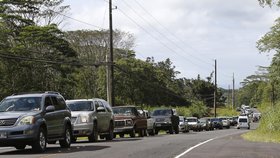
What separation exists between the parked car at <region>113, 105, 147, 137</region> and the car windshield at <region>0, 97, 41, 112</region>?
12925 millimetres

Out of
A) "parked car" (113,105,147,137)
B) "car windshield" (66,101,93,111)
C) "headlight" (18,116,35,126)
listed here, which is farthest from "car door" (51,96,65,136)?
"parked car" (113,105,147,137)

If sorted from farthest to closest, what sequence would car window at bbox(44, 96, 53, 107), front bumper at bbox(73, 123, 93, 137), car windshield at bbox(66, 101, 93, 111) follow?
car windshield at bbox(66, 101, 93, 111) → front bumper at bbox(73, 123, 93, 137) → car window at bbox(44, 96, 53, 107)

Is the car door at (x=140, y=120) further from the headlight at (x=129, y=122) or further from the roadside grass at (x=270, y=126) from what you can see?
the roadside grass at (x=270, y=126)

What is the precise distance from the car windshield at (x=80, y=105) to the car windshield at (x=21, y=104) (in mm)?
6463

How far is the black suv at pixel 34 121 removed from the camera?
1556 cm

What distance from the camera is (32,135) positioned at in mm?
15688

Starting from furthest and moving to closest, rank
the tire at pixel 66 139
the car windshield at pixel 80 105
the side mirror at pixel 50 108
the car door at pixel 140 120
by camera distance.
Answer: the car door at pixel 140 120 → the car windshield at pixel 80 105 → the tire at pixel 66 139 → the side mirror at pixel 50 108

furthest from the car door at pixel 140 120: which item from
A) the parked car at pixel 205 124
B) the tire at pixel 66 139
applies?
the parked car at pixel 205 124

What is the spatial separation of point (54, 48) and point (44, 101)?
40.7m

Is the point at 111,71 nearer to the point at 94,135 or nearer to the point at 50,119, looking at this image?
the point at 94,135

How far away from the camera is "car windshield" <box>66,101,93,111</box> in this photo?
77.0 ft

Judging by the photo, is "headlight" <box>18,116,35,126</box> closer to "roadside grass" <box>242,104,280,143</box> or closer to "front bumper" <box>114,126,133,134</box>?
"front bumper" <box>114,126,133,134</box>


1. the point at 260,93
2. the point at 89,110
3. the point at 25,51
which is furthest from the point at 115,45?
the point at 260,93

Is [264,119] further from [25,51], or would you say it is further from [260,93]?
[260,93]
